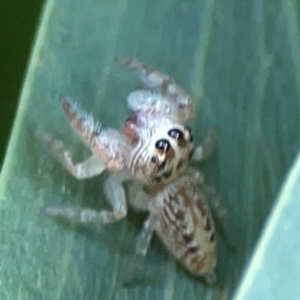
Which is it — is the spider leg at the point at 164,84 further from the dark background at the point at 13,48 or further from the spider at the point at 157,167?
the dark background at the point at 13,48

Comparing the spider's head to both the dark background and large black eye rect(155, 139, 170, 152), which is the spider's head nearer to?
large black eye rect(155, 139, 170, 152)

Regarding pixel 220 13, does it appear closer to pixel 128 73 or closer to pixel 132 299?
pixel 128 73

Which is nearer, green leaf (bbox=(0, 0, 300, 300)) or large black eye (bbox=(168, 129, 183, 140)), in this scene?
green leaf (bbox=(0, 0, 300, 300))

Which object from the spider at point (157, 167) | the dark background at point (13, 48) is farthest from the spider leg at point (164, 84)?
the dark background at point (13, 48)

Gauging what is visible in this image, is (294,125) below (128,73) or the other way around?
A: below

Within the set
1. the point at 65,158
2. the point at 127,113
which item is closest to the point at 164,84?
the point at 127,113

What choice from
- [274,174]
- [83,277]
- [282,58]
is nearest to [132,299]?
[83,277]

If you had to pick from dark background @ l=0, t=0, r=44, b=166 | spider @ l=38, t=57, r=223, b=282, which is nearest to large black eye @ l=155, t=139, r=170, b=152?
spider @ l=38, t=57, r=223, b=282

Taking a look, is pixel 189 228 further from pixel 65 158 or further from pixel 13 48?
pixel 13 48

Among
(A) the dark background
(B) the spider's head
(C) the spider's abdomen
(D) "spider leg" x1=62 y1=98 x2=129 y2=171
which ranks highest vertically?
(A) the dark background
